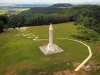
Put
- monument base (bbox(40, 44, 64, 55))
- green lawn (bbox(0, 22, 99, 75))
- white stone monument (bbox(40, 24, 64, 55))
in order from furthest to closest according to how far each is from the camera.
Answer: white stone monument (bbox(40, 24, 64, 55)), monument base (bbox(40, 44, 64, 55)), green lawn (bbox(0, 22, 99, 75))

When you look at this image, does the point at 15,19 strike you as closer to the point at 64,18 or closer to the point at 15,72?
the point at 64,18

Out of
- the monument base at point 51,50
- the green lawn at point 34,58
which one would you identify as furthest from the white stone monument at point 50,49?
the green lawn at point 34,58

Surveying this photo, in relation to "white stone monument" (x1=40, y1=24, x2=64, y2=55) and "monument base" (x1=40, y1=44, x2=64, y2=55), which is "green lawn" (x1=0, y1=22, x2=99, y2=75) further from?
"white stone monument" (x1=40, y1=24, x2=64, y2=55)

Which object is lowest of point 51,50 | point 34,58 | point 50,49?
point 34,58

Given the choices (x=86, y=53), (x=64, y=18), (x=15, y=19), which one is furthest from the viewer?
(x=64, y=18)

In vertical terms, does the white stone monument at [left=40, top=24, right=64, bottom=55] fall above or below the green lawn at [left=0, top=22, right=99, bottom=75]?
above

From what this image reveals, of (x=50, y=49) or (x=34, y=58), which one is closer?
(x=34, y=58)

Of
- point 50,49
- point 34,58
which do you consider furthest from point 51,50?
point 34,58

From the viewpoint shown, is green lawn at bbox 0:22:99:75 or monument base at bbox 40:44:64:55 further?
monument base at bbox 40:44:64:55

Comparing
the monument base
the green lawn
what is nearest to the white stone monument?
the monument base

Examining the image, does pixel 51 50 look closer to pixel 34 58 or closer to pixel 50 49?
pixel 50 49

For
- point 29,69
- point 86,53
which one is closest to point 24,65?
point 29,69
